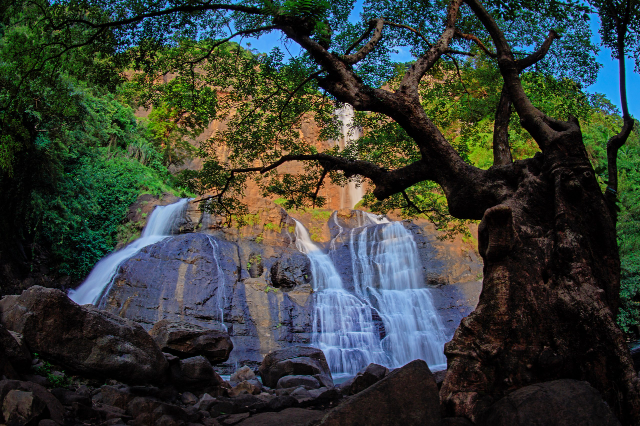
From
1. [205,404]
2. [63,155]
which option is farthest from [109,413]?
[63,155]

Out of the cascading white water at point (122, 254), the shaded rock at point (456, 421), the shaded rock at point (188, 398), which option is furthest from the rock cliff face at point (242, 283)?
the shaded rock at point (456, 421)

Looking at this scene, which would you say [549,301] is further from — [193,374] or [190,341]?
[190,341]

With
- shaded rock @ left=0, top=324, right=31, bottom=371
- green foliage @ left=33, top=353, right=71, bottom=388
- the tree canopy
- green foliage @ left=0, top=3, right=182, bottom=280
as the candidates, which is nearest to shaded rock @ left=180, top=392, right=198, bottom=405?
green foliage @ left=33, top=353, right=71, bottom=388

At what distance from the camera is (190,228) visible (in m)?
17.6

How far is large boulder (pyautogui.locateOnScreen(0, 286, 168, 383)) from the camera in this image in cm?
522

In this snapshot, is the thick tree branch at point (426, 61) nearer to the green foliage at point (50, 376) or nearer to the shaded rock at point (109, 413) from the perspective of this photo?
the shaded rock at point (109, 413)

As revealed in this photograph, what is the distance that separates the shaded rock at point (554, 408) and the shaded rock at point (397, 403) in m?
0.57

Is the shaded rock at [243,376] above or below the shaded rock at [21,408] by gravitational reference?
below

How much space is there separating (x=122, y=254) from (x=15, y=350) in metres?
12.4

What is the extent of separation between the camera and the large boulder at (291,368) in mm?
8617

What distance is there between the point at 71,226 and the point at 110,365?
40.1ft

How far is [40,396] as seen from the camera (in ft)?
12.7

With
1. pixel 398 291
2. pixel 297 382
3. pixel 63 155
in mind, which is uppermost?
pixel 63 155

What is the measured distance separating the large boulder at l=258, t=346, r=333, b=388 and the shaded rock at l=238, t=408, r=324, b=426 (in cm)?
309
